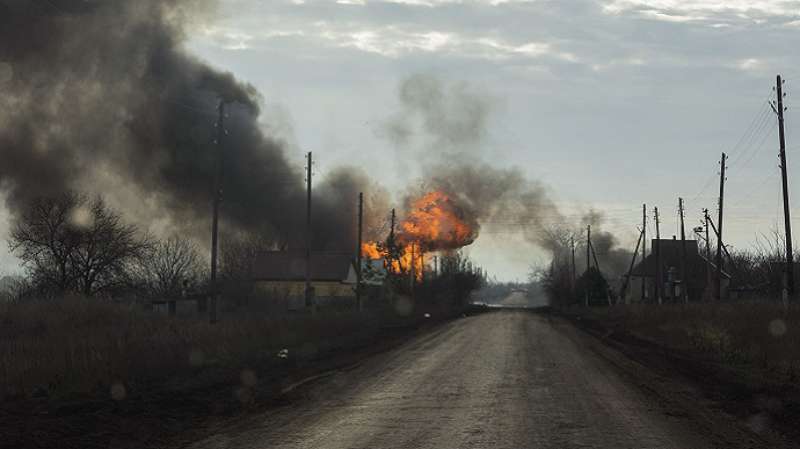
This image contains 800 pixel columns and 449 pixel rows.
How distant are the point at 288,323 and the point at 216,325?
357 cm

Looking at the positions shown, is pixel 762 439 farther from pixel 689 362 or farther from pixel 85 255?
pixel 85 255

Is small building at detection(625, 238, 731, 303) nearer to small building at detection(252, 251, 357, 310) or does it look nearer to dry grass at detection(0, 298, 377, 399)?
small building at detection(252, 251, 357, 310)

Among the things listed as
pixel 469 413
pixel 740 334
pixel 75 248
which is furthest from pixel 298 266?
pixel 469 413

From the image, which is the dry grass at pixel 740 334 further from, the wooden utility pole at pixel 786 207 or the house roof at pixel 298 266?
the house roof at pixel 298 266

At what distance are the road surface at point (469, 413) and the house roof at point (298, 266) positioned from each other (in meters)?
61.0

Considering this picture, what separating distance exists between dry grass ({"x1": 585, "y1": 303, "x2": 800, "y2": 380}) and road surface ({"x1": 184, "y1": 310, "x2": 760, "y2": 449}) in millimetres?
3645

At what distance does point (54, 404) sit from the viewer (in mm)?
12102

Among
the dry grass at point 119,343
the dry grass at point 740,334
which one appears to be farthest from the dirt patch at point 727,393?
the dry grass at point 119,343

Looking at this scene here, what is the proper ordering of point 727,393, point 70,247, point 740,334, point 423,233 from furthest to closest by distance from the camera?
point 423,233, point 70,247, point 740,334, point 727,393

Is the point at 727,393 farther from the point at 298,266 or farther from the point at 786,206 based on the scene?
the point at 298,266

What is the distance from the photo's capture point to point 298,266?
7938cm

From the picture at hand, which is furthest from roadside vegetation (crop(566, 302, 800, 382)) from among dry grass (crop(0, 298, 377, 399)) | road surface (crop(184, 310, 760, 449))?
dry grass (crop(0, 298, 377, 399))

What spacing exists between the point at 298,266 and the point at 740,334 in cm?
5938

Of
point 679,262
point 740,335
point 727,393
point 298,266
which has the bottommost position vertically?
point 727,393
